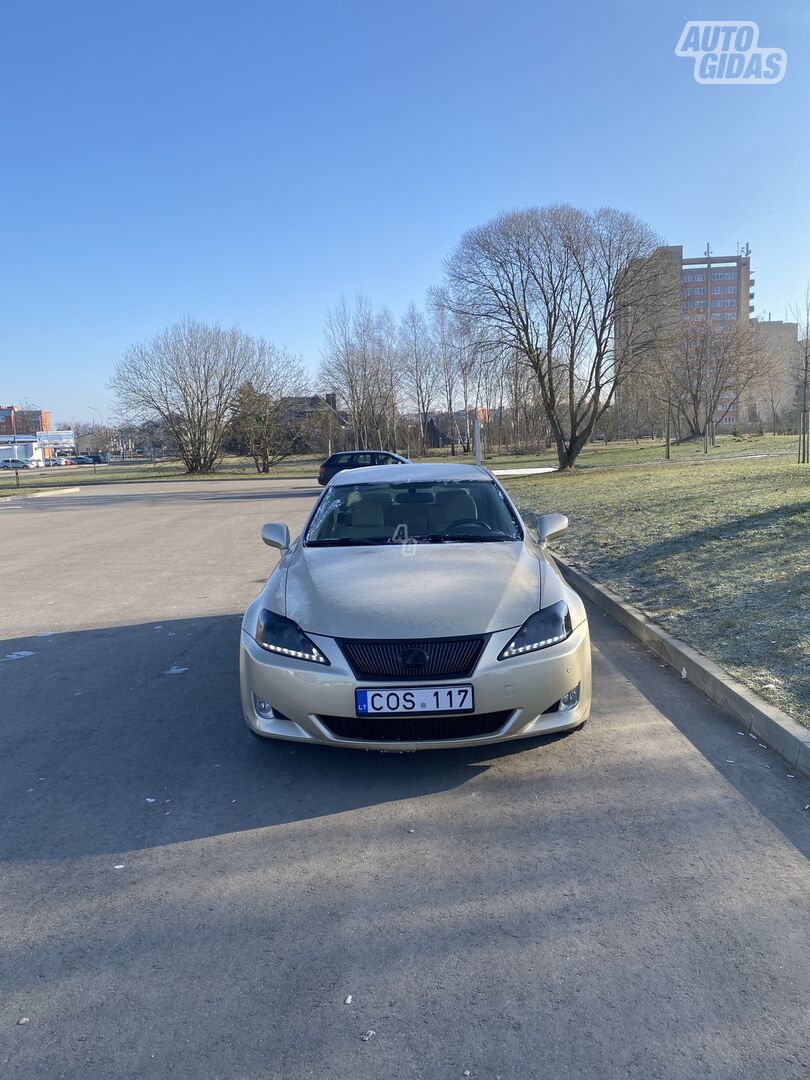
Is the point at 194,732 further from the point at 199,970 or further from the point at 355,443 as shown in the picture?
the point at 355,443

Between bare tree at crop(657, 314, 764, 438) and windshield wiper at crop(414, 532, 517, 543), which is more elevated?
bare tree at crop(657, 314, 764, 438)

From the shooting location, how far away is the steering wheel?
5.36 meters

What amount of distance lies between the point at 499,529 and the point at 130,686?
3.01m

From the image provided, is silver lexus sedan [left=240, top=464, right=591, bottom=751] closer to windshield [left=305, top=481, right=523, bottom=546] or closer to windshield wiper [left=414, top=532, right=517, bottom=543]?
windshield wiper [left=414, top=532, right=517, bottom=543]

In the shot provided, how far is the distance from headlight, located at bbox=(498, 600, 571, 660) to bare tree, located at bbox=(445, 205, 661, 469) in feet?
92.8

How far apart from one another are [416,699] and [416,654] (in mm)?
215

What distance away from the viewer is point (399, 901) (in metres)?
2.89

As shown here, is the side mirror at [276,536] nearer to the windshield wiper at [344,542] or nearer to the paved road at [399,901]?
the windshield wiper at [344,542]

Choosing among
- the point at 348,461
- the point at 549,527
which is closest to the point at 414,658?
the point at 549,527

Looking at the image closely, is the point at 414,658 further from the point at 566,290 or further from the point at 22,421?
the point at 22,421

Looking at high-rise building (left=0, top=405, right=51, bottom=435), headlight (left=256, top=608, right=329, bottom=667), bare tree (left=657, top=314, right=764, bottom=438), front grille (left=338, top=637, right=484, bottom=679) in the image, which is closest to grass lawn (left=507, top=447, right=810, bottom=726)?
front grille (left=338, top=637, right=484, bottom=679)

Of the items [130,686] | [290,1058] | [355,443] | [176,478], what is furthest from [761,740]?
[355,443]

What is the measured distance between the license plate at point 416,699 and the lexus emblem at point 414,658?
11cm

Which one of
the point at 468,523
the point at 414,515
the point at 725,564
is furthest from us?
the point at 725,564
